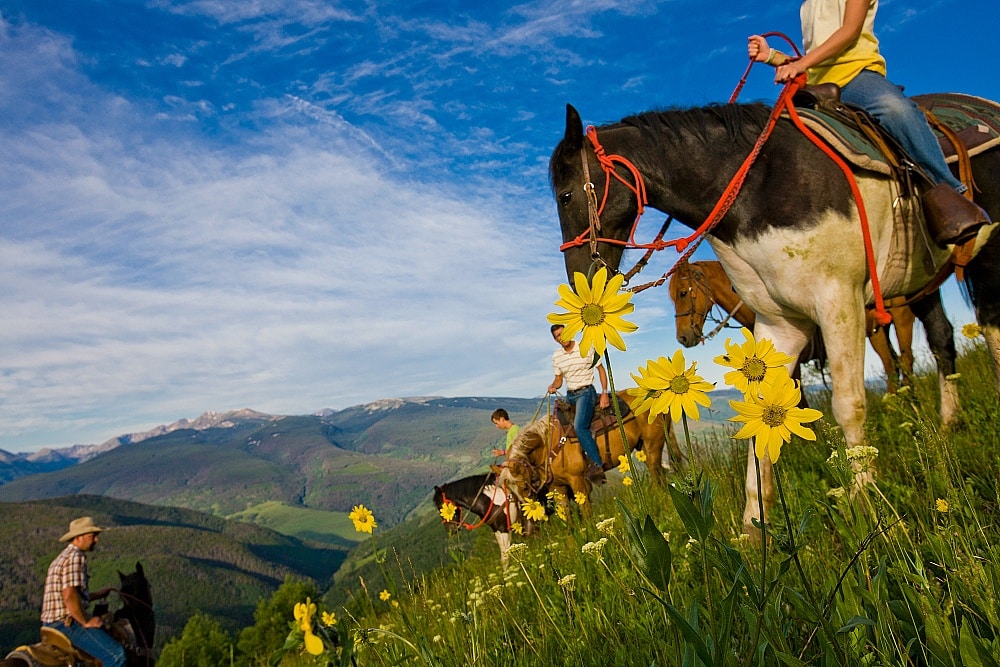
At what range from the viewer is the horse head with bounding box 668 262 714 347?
1100 cm

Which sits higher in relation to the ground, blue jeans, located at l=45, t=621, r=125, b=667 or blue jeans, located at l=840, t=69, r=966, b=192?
blue jeans, located at l=840, t=69, r=966, b=192

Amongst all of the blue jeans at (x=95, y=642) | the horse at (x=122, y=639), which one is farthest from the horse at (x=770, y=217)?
the blue jeans at (x=95, y=642)

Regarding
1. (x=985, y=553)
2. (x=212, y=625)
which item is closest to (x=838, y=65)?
(x=985, y=553)

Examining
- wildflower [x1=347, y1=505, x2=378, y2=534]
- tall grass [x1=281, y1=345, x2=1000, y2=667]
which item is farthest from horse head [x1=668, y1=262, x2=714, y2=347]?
wildflower [x1=347, y1=505, x2=378, y2=534]

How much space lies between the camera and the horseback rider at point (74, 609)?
1059 cm

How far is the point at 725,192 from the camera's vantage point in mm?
3857

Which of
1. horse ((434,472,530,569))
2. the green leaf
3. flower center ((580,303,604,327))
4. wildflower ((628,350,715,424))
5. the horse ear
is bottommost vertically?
horse ((434,472,530,569))

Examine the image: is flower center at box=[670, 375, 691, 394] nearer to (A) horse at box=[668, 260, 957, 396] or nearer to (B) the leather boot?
(B) the leather boot

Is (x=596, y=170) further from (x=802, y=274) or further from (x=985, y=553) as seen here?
(x=985, y=553)

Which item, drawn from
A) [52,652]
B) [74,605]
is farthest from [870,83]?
[52,652]

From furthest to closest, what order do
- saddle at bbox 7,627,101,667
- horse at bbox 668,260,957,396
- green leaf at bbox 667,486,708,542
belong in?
saddle at bbox 7,627,101,667, horse at bbox 668,260,957,396, green leaf at bbox 667,486,708,542

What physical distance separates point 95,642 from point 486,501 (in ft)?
24.1

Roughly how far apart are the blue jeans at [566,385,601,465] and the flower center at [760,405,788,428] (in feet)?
31.6

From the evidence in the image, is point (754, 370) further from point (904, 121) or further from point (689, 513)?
point (904, 121)
